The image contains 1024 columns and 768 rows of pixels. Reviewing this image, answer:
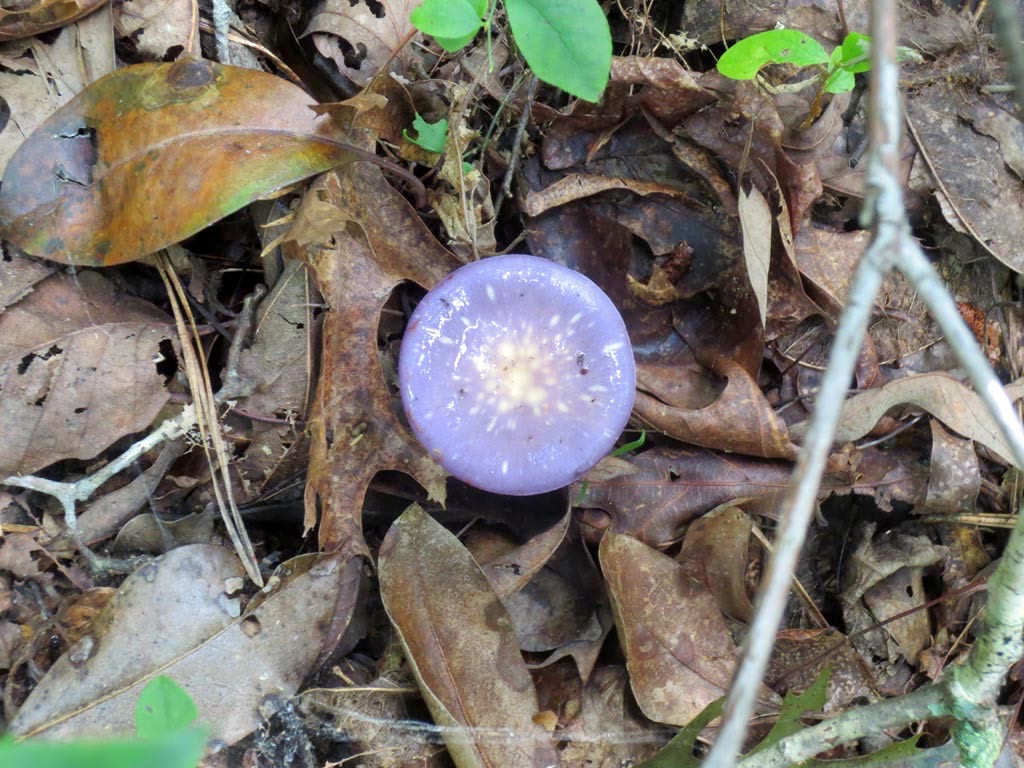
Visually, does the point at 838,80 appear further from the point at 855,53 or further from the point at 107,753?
the point at 107,753

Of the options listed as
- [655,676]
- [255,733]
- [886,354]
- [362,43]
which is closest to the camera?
[255,733]

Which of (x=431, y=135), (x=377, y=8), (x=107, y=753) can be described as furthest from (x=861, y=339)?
(x=377, y=8)

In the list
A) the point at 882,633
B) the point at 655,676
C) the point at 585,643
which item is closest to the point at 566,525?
the point at 585,643

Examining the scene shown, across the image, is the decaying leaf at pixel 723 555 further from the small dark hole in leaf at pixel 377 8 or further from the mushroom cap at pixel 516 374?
the small dark hole in leaf at pixel 377 8

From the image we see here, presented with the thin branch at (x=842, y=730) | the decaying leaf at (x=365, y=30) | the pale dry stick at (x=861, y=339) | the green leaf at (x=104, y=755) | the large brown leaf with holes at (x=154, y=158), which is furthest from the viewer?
the decaying leaf at (x=365, y=30)

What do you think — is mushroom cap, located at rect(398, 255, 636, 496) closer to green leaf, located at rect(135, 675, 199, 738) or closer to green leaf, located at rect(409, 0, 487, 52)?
green leaf, located at rect(409, 0, 487, 52)

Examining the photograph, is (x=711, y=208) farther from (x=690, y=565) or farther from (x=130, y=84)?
(x=130, y=84)

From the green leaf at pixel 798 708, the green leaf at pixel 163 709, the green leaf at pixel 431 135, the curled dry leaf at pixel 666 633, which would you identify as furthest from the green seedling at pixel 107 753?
the green leaf at pixel 431 135
